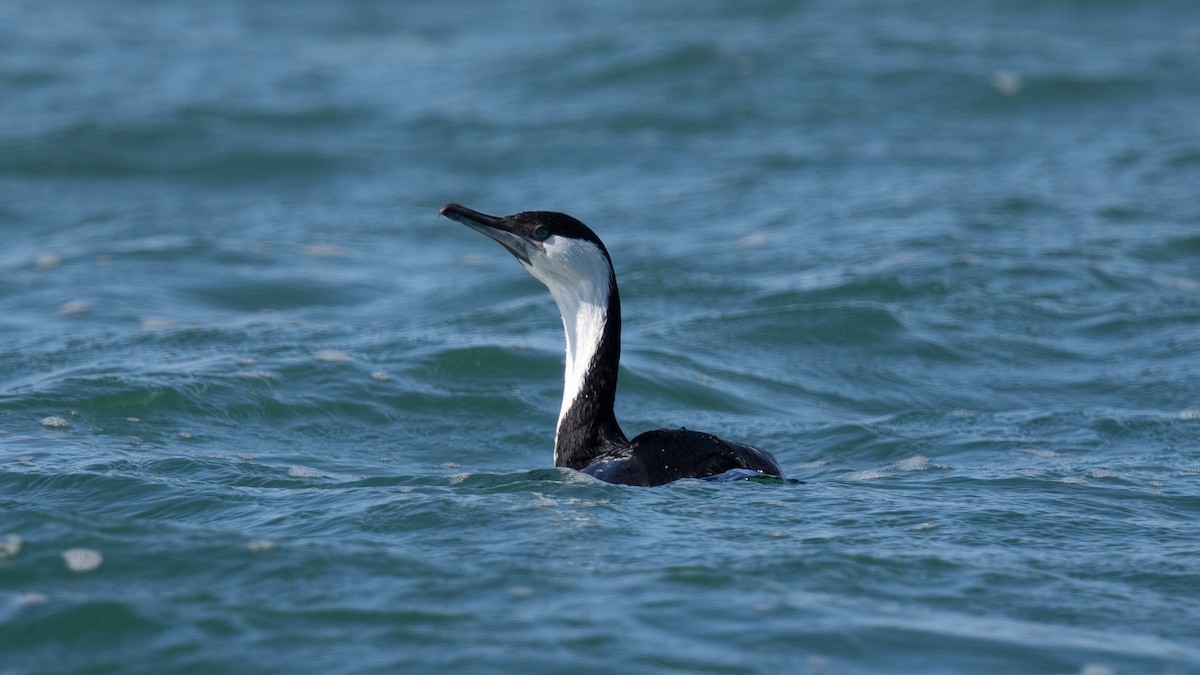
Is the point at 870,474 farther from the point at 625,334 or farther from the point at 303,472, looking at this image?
the point at 625,334

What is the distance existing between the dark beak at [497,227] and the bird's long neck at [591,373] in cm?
30

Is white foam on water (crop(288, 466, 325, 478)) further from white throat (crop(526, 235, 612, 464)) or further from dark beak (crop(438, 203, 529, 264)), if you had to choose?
dark beak (crop(438, 203, 529, 264))

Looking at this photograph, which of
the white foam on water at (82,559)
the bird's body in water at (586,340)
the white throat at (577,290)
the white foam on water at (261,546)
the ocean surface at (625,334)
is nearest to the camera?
the ocean surface at (625,334)

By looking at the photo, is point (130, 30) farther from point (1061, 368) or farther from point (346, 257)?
point (1061, 368)

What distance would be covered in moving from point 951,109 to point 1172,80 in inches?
129

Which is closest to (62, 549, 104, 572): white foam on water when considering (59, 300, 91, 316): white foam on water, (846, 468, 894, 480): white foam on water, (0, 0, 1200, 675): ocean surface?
(0, 0, 1200, 675): ocean surface

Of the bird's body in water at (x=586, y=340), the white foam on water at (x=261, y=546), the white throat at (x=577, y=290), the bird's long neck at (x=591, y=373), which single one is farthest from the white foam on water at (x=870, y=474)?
the white foam on water at (x=261, y=546)

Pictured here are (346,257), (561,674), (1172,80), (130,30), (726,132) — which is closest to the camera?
(561,674)

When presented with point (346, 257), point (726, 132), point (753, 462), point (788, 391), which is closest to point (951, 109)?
point (726, 132)

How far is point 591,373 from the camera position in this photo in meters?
7.52

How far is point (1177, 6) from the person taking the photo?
24.0 m

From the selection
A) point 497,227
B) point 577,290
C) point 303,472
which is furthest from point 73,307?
point 577,290

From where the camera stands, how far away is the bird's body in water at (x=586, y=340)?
283 inches

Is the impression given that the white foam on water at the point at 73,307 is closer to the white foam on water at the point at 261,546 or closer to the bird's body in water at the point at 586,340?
the bird's body in water at the point at 586,340
